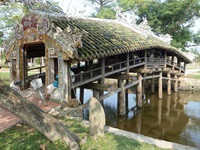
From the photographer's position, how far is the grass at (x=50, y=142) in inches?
177

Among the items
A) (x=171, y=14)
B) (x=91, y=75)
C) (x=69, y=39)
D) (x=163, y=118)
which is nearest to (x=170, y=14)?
(x=171, y=14)

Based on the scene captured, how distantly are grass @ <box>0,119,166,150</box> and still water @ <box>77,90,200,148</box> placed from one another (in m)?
4.32

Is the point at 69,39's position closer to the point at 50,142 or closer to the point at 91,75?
the point at 91,75

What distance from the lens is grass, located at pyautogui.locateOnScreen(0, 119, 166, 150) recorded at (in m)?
4.50

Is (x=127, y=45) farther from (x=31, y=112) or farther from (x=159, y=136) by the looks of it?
(x=31, y=112)

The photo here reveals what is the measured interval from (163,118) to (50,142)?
849 cm

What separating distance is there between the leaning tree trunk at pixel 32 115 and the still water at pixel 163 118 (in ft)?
18.4

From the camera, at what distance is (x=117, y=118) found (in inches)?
449

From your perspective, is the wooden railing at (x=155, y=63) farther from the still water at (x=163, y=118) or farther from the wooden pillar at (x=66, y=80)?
the wooden pillar at (x=66, y=80)

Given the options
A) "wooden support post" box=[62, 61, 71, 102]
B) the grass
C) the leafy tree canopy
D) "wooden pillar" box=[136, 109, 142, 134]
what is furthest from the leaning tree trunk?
the leafy tree canopy

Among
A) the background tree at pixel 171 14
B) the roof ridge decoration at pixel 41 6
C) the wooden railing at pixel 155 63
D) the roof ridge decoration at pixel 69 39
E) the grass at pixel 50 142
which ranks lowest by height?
the grass at pixel 50 142

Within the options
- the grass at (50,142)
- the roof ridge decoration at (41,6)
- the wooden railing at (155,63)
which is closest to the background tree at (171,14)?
the wooden railing at (155,63)

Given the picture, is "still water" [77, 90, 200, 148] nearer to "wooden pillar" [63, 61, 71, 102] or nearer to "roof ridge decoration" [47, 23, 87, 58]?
"wooden pillar" [63, 61, 71, 102]

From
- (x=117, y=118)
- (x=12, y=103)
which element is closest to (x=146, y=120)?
(x=117, y=118)
